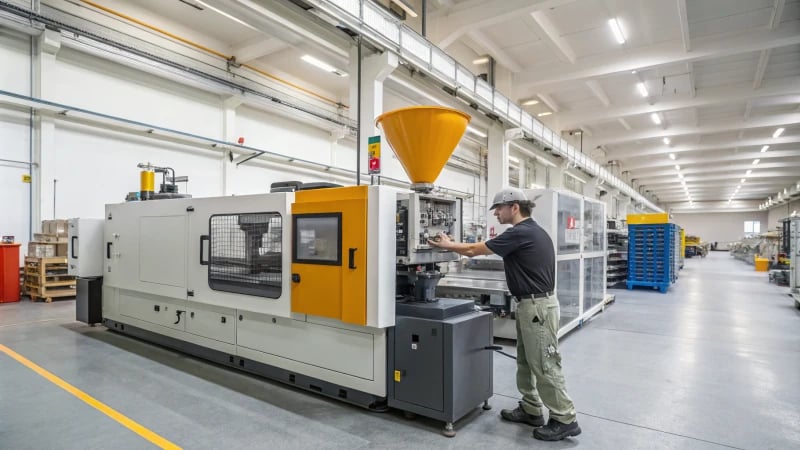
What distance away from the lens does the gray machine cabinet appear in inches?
93.7

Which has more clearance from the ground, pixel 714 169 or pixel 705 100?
pixel 705 100

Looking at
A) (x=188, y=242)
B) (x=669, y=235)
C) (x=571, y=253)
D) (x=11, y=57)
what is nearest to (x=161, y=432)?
(x=188, y=242)

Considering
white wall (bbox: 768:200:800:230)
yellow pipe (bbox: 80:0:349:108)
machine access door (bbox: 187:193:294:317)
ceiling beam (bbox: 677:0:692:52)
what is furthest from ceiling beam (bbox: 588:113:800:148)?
white wall (bbox: 768:200:800:230)

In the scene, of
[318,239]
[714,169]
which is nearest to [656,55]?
[318,239]

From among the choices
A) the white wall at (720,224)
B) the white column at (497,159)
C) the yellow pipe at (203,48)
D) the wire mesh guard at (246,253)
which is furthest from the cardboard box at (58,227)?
the white wall at (720,224)

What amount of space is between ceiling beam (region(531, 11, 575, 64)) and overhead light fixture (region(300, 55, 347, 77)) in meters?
3.92

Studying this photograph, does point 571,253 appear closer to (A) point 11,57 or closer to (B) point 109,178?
(B) point 109,178

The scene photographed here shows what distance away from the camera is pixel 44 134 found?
593cm

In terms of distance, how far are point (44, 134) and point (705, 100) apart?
12.7m

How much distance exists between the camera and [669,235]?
8.96m

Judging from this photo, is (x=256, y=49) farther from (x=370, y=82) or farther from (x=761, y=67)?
(x=761, y=67)

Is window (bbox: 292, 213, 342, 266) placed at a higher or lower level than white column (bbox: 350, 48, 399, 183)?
lower

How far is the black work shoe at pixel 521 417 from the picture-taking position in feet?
8.33

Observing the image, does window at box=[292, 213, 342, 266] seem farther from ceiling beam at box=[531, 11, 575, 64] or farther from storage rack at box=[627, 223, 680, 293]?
storage rack at box=[627, 223, 680, 293]
